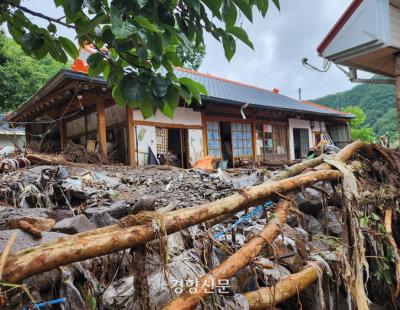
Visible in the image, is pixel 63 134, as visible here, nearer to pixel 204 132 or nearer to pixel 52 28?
pixel 204 132

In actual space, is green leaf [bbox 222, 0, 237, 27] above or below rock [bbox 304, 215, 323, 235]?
above

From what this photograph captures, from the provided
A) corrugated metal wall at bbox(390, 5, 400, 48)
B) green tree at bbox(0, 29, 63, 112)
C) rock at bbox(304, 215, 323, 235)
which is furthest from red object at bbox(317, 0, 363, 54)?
green tree at bbox(0, 29, 63, 112)

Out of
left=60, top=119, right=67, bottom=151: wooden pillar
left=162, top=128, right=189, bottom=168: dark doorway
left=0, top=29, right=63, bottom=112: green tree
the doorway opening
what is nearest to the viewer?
the doorway opening

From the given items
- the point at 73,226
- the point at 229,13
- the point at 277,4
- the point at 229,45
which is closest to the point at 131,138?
the point at 73,226

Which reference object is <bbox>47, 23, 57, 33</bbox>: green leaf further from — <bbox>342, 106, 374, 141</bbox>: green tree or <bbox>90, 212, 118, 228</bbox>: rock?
<bbox>342, 106, 374, 141</bbox>: green tree

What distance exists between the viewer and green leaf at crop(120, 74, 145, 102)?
5.38 ft

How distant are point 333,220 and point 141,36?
3.67m

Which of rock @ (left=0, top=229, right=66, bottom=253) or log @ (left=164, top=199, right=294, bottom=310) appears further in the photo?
rock @ (left=0, top=229, right=66, bottom=253)

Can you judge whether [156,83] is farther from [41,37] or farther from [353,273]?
[353,273]

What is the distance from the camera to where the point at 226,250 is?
2420mm

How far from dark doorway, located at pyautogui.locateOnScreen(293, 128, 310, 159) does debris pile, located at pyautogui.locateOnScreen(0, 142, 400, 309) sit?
11039 mm

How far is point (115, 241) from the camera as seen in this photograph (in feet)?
5.01

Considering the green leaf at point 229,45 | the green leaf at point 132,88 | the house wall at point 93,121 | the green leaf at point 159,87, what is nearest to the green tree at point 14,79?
the house wall at point 93,121

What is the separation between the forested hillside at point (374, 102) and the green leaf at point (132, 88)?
2567 centimetres
